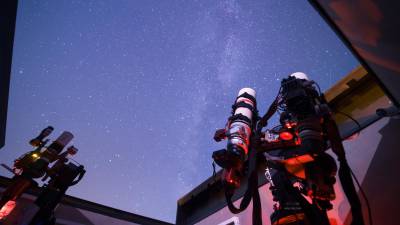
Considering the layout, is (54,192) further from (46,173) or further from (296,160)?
(296,160)

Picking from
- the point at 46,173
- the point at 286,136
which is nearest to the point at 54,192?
the point at 46,173

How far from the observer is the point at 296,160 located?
224cm

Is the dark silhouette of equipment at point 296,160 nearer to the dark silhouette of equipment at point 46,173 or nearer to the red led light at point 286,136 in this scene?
the red led light at point 286,136

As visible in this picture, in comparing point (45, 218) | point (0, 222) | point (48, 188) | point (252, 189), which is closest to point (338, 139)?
point (252, 189)

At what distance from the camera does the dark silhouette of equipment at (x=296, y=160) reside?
6.31ft

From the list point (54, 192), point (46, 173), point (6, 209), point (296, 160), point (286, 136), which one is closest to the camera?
point (296, 160)

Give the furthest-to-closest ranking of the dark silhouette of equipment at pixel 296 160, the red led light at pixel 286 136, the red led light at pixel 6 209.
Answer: the red led light at pixel 6 209, the red led light at pixel 286 136, the dark silhouette of equipment at pixel 296 160

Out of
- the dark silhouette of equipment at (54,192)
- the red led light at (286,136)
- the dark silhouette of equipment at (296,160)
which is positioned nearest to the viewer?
the dark silhouette of equipment at (296,160)

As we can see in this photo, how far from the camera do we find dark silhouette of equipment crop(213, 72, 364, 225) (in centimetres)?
192

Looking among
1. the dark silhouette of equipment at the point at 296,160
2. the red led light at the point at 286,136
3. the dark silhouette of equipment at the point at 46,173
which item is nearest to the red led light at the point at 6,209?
the dark silhouette of equipment at the point at 46,173

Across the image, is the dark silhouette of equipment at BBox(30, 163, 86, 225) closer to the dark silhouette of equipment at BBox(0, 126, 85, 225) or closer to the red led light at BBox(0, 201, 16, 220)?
the dark silhouette of equipment at BBox(0, 126, 85, 225)

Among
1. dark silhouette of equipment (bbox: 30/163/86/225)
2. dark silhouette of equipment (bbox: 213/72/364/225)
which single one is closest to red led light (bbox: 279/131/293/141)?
dark silhouette of equipment (bbox: 213/72/364/225)

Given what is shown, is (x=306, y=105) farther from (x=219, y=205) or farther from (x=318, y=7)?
(x=219, y=205)

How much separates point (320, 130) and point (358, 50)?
1.17m
